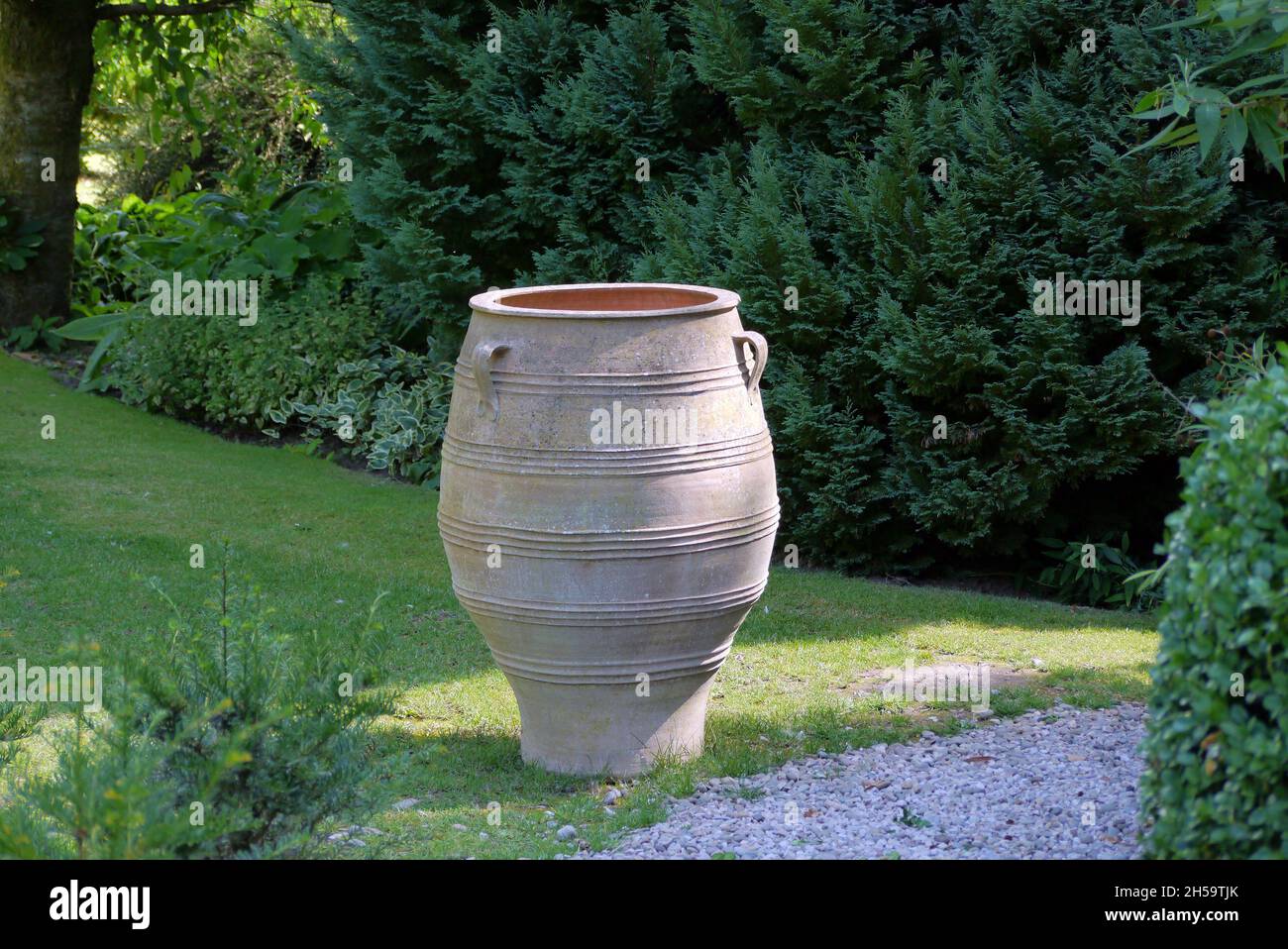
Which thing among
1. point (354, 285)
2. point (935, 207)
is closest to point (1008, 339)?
point (935, 207)

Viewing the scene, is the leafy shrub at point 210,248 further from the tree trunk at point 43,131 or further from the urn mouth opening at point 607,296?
the urn mouth opening at point 607,296

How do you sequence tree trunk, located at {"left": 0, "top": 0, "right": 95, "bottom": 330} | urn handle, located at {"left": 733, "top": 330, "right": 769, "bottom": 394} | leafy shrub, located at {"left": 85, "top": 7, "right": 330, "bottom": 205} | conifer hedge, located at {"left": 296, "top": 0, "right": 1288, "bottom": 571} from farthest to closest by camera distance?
leafy shrub, located at {"left": 85, "top": 7, "right": 330, "bottom": 205} < tree trunk, located at {"left": 0, "top": 0, "right": 95, "bottom": 330} < conifer hedge, located at {"left": 296, "top": 0, "right": 1288, "bottom": 571} < urn handle, located at {"left": 733, "top": 330, "right": 769, "bottom": 394}

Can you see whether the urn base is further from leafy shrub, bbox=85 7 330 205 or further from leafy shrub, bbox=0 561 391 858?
leafy shrub, bbox=85 7 330 205

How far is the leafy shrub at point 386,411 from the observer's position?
9.30 m

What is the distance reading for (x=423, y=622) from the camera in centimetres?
649

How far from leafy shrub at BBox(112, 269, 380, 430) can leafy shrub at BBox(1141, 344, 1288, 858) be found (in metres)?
7.77

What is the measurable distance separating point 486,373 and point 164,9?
8.93 metres

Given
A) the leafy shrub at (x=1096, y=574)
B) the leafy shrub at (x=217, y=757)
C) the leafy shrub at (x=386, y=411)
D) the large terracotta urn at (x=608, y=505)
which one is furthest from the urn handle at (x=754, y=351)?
the leafy shrub at (x=386, y=411)

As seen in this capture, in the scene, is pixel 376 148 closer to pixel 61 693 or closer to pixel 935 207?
pixel 935 207

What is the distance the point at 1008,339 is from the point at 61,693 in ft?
15.2

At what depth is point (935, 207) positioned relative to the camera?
6836mm

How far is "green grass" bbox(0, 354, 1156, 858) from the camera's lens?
4.60 m

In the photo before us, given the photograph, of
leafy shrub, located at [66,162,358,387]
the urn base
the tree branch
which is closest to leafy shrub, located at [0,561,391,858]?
the urn base

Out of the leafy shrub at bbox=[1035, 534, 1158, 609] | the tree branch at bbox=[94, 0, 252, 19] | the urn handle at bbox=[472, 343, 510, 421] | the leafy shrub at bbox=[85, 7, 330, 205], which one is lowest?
the leafy shrub at bbox=[1035, 534, 1158, 609]
